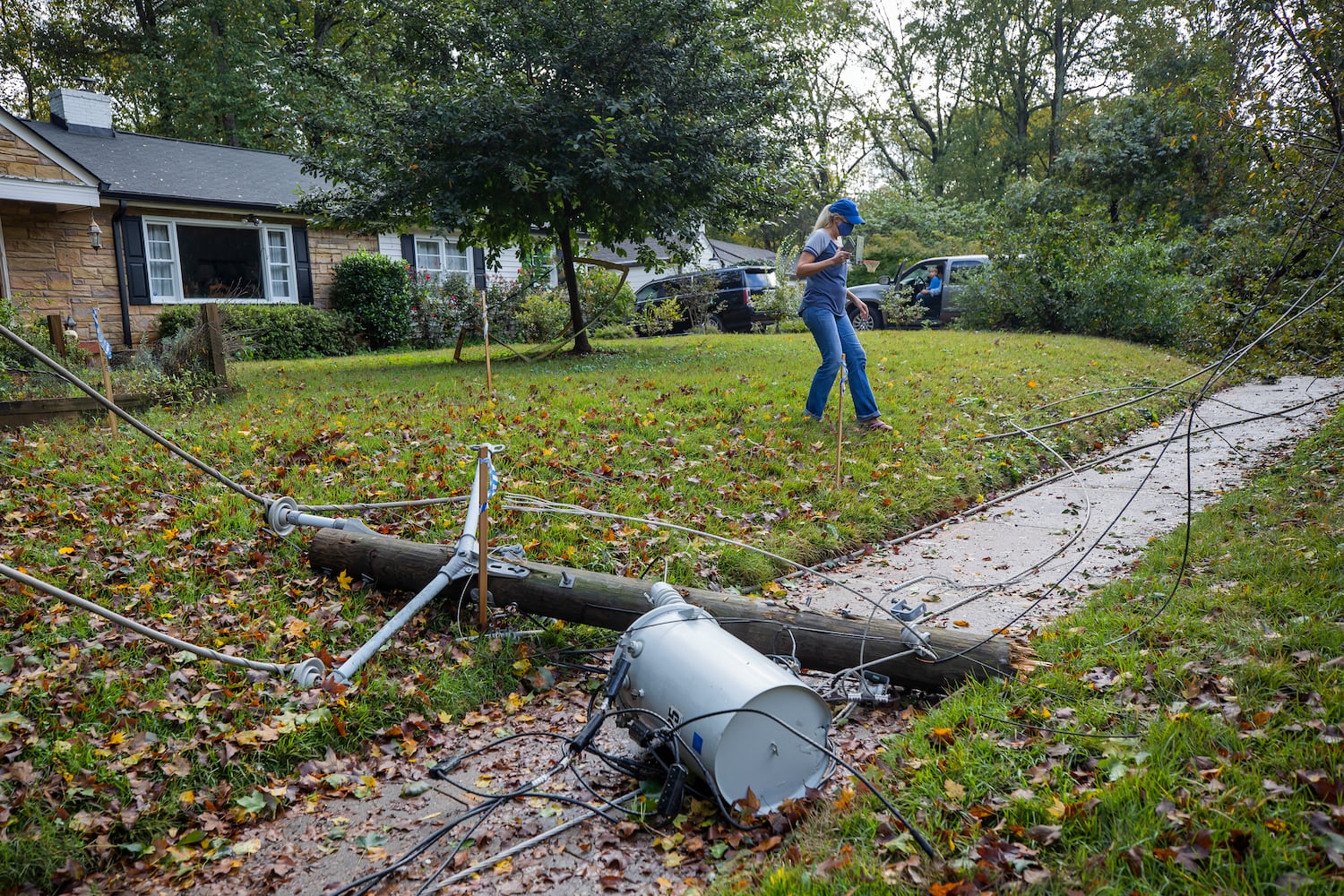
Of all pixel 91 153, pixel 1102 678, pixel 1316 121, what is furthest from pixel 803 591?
pixel 91 153

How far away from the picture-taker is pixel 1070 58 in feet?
122

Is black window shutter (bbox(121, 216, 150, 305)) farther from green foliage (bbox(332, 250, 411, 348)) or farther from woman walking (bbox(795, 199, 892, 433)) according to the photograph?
woman walking (bbox(795, 199, 892, 433))

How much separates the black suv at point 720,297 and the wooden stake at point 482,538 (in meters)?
16.1

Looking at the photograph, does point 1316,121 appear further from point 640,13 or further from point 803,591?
point 640,13

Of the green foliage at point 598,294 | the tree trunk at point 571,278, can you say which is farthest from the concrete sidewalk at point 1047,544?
the green foliage at point 598,294

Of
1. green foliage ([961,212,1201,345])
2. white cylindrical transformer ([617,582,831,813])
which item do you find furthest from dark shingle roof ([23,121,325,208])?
white cylindrical transformer ([617,582,831,813])

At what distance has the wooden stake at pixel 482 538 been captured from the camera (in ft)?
13.1

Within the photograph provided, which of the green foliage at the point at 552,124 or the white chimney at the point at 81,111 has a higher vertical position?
the white chimney at the point at 81,111

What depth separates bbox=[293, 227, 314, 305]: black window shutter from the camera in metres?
17.9

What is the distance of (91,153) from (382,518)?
15.7 m

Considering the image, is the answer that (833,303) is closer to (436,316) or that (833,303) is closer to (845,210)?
(845,210)

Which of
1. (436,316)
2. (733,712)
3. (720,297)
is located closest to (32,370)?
(733,712)

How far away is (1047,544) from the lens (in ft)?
18.5

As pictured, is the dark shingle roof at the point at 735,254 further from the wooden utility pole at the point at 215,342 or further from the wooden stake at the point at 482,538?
the wooden stake at the point at 482,538
